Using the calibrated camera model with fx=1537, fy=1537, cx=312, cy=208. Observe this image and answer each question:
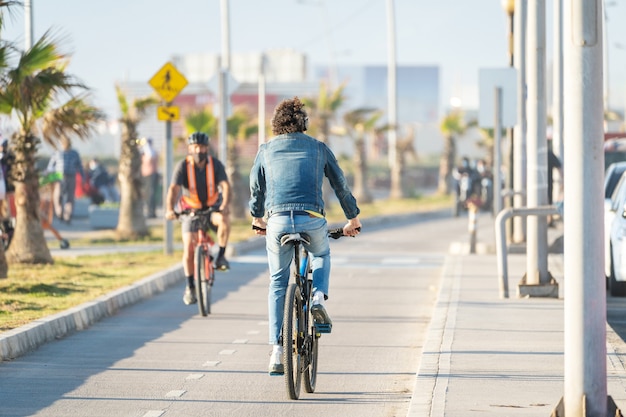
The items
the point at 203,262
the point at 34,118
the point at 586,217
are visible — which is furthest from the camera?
the point at 34,118

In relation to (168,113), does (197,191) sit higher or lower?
lower

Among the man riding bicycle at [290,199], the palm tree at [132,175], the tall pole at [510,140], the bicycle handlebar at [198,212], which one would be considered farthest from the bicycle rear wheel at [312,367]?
the palm tree at [132,175]

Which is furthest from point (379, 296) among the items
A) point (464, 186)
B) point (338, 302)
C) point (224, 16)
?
point (464, 186)

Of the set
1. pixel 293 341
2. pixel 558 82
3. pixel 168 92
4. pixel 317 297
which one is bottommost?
pixel 293 341

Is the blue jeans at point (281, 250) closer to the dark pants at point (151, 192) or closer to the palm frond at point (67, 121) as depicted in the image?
the palm frond at point (67, 121)

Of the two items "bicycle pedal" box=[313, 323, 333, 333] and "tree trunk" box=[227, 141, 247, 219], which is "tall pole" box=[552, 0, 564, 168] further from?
"bicycle pedal" box=[313, 323, 333, 333]

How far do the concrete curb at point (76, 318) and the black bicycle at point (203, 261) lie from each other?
1.03 meters

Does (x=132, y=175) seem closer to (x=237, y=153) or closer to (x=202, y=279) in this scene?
(x=237, y=153)

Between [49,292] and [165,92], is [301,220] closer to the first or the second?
[49,292]

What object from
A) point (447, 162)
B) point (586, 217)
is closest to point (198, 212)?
point (586, 217)

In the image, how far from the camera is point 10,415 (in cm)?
918

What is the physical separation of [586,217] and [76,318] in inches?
298

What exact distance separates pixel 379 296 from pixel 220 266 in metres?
2.72

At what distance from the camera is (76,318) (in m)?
14.2
